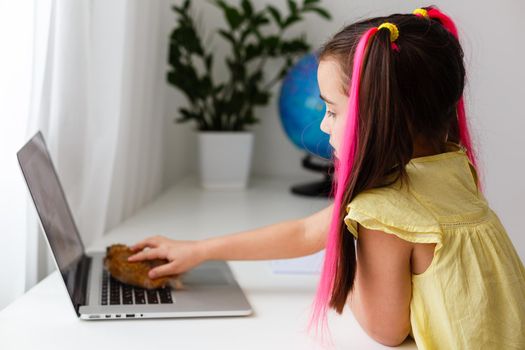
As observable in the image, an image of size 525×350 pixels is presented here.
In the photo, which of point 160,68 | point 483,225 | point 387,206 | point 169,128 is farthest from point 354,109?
point 169,128

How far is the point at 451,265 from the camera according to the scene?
879 mm

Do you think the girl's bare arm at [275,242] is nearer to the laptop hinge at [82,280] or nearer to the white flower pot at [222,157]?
the laptop hinge at [82,280]

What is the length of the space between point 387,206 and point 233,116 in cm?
131

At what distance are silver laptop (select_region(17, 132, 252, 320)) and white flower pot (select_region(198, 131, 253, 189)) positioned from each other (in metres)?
0.78

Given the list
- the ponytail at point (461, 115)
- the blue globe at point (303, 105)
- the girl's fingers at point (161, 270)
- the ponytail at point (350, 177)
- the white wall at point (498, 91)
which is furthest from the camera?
the blue globe at point (303, 105)

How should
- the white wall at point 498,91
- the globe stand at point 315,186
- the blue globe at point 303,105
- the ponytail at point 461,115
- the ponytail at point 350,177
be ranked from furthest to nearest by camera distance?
the globe stand at point 315,186
the blue globe at point 303,105
the white wall at point 498,91
the ponytail at point 461,115
the ponytail at point 350,177

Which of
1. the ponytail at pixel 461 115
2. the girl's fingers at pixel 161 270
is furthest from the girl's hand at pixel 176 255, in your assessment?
the ponytail at pixel 461 115

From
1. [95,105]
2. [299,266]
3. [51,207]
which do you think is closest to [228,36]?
[95,105]

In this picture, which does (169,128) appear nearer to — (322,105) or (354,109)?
(322,105)

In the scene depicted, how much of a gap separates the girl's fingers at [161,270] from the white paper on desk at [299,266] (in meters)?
0.20

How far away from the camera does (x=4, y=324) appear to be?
974mm

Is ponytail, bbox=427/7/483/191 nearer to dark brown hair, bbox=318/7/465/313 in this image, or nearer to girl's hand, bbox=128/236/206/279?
dark brown hair, bbox=318/7/465/313

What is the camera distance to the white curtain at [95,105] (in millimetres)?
1232

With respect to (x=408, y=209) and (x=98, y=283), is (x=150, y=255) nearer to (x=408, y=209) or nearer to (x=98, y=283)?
(x=98, y=283)
